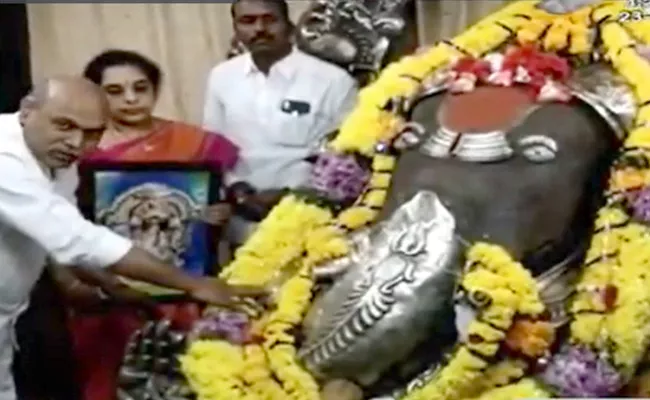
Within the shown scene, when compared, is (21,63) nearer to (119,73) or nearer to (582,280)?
(119,73)

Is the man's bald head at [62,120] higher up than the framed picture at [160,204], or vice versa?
the man's bald head at [62,120]

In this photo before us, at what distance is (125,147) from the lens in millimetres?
3359

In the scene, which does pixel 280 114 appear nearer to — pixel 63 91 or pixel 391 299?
pixel 63 91

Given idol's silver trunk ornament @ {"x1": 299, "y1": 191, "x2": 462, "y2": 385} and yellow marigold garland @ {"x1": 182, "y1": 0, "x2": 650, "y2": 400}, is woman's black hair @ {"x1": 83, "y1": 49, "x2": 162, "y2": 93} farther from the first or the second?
idol's silver trunk ornament @ {"x1": 299, "y1": 191, "x2": 462, "y2": 385}

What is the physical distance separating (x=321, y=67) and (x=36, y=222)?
2.90 ft

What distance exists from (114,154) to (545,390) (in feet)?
3.35

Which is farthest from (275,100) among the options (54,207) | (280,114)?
(54,207)

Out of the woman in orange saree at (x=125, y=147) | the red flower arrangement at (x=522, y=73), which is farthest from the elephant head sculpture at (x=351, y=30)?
the red flower arrangement at (x=522, y=73)

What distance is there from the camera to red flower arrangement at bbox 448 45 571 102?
2.88m

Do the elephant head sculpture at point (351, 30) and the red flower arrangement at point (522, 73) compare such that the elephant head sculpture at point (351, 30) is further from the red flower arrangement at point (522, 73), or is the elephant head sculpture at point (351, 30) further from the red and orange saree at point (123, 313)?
the red flower arrangement at point (522, 73)

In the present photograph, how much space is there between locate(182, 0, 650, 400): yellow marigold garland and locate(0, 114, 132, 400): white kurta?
214 mm

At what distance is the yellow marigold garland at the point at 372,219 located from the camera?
2.69m

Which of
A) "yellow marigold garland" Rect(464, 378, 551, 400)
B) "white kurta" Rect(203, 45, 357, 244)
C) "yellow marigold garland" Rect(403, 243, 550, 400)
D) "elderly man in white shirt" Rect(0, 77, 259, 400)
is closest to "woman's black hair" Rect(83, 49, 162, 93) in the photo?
"white kurta" Rect(203, 45, 357, 244)

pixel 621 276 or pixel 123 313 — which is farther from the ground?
pixel 621 276
